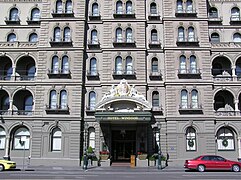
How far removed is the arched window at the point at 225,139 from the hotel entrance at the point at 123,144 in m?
10.8

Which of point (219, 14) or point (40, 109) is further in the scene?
point (219, 14)

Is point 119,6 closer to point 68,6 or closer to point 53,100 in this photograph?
point 68,6

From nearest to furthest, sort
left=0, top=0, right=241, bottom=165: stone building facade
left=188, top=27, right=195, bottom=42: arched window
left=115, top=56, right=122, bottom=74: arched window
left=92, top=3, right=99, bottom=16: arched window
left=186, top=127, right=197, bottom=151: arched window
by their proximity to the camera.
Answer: left=186, top=127, right=197, bottom=151: arched window → left=0, top=0, right=241, bottom=165: stone building facade → left=115, top=56, right=122, bottom=74: arched window → left=188, top=27, right=195, bottom=42: arched window → left=92, top=3, right=99, bottom=16: arched window

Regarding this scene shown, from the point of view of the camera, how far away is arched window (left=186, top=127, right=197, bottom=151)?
3656 cm

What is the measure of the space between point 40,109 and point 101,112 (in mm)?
8246

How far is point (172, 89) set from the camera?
124ft

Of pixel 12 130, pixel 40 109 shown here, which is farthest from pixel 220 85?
pixel 12 130

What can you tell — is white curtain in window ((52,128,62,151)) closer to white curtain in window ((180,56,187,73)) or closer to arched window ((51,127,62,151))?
arched window ((51,127,62,151))

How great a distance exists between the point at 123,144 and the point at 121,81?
8.17 metres

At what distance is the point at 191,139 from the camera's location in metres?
36.8

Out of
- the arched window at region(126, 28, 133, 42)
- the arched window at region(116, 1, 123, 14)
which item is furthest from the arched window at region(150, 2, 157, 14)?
the arched window at region(126, 28, 133, 42)

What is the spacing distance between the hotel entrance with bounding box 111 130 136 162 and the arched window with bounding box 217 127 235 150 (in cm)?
1078

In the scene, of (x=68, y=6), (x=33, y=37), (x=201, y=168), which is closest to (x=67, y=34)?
(x=68, y=6)

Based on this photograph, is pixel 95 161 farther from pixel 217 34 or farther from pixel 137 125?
pixel 217 34
